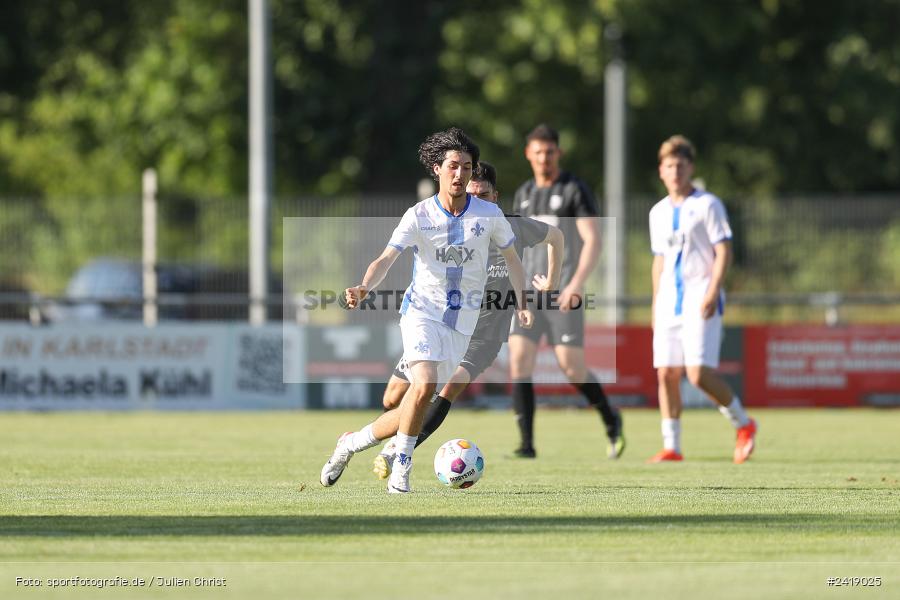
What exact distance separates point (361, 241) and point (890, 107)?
15.5 meters

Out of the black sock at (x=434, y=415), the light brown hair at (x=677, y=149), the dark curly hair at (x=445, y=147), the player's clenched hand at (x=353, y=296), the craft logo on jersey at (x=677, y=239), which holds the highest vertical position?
the light brown hair at (x=677, y=149)

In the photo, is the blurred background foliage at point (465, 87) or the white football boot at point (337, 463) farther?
the blurred background foliage at point (465, 87)

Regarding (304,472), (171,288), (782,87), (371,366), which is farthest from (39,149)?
(304,472)

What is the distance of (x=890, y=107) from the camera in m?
35.1

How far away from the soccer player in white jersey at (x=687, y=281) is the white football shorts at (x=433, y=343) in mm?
3187

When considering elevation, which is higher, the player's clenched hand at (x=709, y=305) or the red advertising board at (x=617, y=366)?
the player's clenched hand at (x=709, y=305)

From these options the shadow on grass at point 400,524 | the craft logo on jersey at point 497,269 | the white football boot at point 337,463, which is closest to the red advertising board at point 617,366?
the craft logo on jersey at point 497,269

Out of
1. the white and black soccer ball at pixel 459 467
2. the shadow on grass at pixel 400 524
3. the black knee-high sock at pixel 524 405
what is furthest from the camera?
the black knee-high sock at pixel 524 405

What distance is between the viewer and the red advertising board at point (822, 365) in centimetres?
2073

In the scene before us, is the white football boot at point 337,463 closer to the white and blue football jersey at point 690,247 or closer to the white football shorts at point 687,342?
the white football shorts at point 687,342

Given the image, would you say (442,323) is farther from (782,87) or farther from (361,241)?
(782,87)

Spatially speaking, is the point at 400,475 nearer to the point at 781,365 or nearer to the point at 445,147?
the point at 445,147

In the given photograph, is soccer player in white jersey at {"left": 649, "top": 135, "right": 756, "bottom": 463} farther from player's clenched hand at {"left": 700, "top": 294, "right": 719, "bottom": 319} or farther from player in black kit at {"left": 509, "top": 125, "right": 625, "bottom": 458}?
player in black kit at {"left": 509, "top": 125, "right": 625, "bottom": 458}

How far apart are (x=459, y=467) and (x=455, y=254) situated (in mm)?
1276
